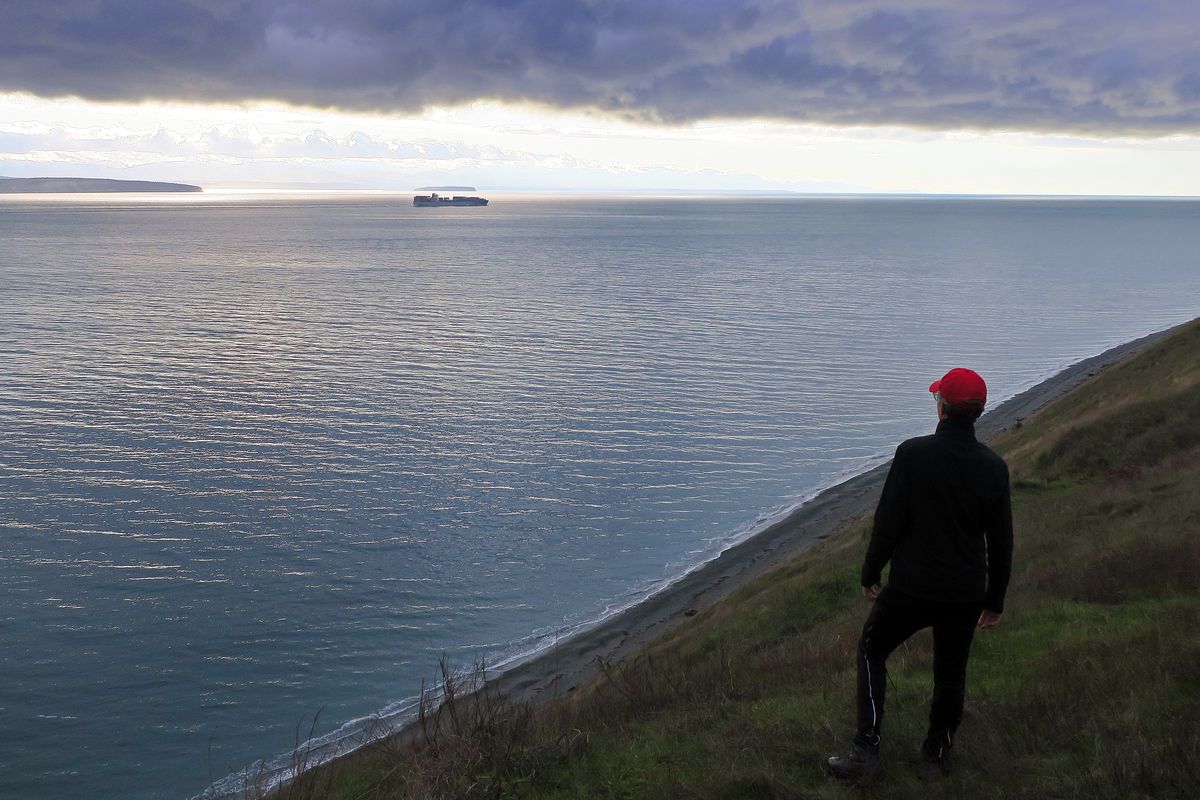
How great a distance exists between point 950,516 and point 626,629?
11.7m

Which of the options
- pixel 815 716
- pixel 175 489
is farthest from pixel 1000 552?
pixel 175 489

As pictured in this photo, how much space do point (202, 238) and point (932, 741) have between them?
15715cm

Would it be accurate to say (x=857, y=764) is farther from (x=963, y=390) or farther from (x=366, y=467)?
(x=366, y=467)

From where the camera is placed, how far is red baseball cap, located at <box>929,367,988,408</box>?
18.8 ft

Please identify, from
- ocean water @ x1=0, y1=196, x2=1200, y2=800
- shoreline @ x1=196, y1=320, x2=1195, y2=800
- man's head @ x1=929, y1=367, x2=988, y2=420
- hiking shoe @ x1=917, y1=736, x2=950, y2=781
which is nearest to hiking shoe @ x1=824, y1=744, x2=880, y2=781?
hiking shoe @ x1=917, y1=736, x2=950, y2=781

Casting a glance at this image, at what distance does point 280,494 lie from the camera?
23.6 metres

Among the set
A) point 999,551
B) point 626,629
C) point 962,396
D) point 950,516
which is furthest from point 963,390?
point 626,629

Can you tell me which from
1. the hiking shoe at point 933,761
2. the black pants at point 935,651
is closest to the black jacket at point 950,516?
the black pants at point 935,651

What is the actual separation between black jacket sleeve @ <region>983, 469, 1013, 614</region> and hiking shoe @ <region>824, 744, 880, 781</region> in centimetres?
127

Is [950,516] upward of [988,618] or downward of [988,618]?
upward

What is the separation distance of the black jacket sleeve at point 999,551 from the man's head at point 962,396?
43cm

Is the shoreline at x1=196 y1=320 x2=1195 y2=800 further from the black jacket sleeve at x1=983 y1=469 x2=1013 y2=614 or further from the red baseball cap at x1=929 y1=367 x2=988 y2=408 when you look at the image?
the red baseball cap at x1=929 y1=367 x2=988 y2=408

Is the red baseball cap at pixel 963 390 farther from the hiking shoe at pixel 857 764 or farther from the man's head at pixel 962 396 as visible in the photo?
the hiking shoe at pixel 857 764

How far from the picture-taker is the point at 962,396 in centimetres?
575
